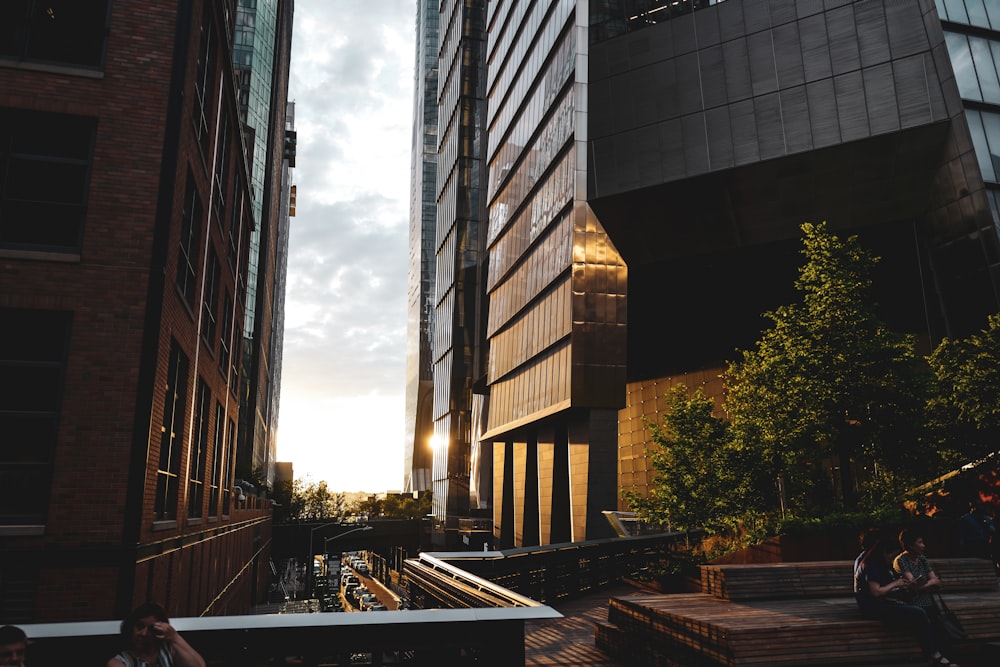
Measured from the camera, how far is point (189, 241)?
655 inches

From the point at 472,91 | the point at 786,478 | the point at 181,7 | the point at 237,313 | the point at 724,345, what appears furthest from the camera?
the point at 472,91

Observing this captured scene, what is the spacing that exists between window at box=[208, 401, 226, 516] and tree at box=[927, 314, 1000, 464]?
860 inches

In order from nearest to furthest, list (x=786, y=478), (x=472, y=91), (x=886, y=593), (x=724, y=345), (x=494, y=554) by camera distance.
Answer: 1. (x=886, y=593)
2. (x=494, y=554)
3. (x=786, y=478)
4. (x=724, y=345)
5. (x=472, y=91)

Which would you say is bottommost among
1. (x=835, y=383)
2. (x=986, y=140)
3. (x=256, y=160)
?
(x=835, y=383)

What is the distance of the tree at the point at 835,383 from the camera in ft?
61.9

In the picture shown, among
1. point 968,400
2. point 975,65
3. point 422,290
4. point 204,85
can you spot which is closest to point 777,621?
point 968,400

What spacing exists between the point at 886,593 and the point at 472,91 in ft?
255

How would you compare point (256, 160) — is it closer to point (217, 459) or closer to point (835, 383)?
point (217, 459)

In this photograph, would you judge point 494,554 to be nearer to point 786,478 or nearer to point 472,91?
point 786,478

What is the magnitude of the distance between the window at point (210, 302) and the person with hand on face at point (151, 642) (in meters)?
15.9

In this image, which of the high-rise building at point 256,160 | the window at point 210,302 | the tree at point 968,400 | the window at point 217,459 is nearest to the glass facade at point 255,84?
the high-rise building at point 256,160

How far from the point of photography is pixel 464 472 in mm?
79500

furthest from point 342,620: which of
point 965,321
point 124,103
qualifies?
point 965,321

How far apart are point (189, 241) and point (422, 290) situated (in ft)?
377
